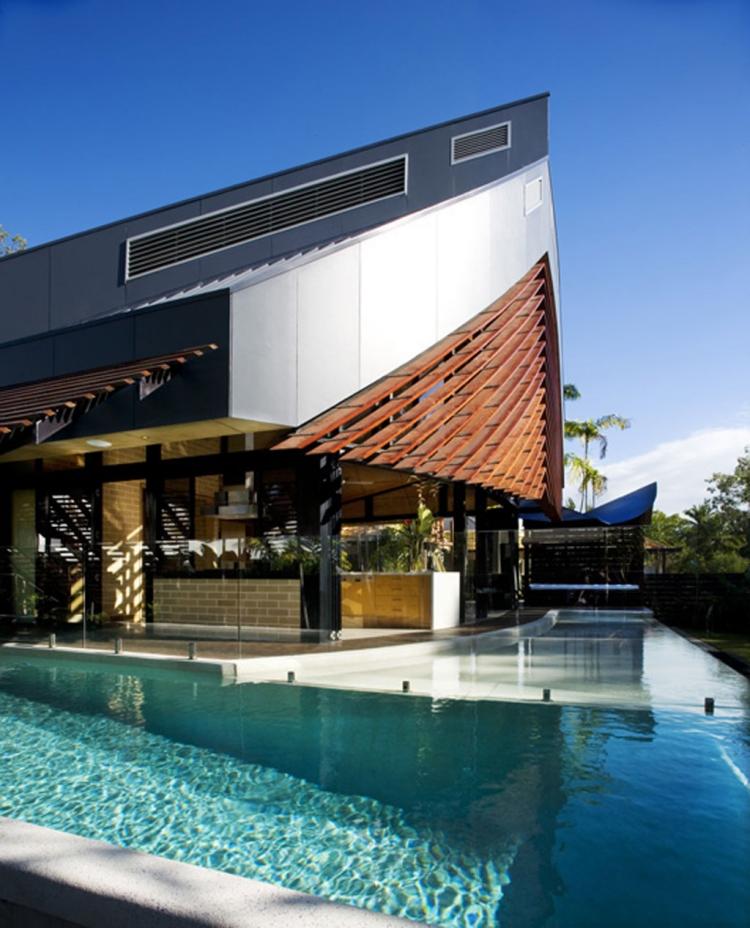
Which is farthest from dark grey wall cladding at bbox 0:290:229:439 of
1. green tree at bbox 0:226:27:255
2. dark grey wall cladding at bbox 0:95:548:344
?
green tree at bbox 0:226:27:255

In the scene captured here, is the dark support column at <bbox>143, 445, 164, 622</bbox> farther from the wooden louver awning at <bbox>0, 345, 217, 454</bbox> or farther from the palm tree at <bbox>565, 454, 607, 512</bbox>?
the palm tree at <bbox>565, 454, 607, 512</bbox>

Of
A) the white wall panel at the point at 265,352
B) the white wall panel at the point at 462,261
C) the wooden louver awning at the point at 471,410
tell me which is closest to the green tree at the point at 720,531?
the wooden louver awning at the point at 471,410

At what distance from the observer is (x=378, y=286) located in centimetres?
1522

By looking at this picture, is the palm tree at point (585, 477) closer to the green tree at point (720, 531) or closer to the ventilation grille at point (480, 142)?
the green tree at point (720, 531)

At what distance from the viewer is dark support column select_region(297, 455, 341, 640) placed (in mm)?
13383

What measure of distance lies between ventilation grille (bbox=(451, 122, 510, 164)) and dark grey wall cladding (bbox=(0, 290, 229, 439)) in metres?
10.1

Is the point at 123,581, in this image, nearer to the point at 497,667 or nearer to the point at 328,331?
the point at 328,331

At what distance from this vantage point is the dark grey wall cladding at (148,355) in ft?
42.4

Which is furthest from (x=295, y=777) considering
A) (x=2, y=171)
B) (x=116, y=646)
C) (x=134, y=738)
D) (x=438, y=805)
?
(x=2, y=171)

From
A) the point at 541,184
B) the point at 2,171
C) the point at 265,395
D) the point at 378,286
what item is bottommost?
the point at 265,395

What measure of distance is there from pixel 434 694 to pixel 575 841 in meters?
4.81

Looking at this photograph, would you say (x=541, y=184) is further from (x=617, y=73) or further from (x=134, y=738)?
(x=134, y=738)

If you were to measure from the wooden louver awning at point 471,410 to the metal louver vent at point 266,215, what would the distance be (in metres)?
4.05

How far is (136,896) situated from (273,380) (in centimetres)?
1080
